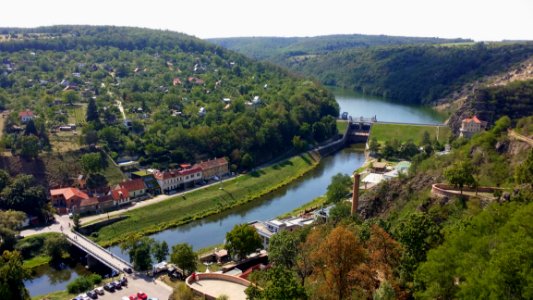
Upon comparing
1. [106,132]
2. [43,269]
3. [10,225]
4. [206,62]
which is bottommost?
[43,269]

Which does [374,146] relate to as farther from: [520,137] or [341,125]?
[520,137]

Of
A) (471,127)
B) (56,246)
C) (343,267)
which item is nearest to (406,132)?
(471,127)

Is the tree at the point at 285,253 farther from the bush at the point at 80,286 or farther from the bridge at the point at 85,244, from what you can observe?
the bush at the point at 80,286

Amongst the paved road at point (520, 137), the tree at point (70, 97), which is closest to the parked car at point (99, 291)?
the paved road at point (520, 137)

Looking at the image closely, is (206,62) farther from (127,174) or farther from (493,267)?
(493,267)

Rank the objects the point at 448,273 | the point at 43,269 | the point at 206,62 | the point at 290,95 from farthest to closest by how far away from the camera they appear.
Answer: the point at 206,62 < the point at 290,95 < the point at 43,269 < the point at 448,273

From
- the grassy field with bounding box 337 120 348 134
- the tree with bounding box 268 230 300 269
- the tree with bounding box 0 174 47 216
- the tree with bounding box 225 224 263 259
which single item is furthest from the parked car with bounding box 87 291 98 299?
the grassy field with bounding box 337 120 348 134

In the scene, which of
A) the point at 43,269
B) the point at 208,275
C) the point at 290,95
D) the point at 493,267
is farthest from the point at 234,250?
the point at 290,95
